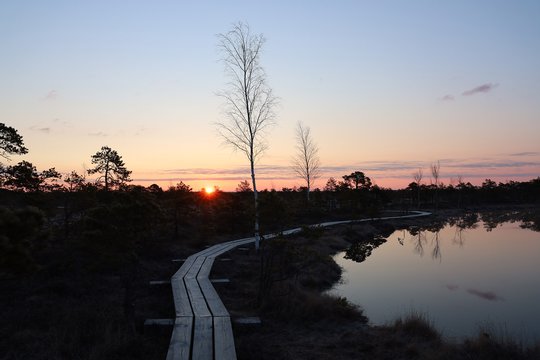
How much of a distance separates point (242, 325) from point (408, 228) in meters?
45.5

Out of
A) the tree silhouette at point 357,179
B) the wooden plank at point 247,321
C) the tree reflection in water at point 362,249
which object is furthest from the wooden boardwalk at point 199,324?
the tree silhouette at point 357,179

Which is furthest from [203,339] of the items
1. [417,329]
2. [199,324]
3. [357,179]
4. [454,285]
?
[357,179]

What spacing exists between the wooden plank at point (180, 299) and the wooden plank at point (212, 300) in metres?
0.55

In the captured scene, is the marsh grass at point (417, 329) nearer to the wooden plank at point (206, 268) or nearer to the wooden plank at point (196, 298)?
the wooden plank at point (196, 298)

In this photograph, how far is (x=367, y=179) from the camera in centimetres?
6538

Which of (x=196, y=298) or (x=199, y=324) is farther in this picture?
(x=196, y=298)

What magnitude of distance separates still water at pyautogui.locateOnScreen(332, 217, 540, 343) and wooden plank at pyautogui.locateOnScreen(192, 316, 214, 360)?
560 cm

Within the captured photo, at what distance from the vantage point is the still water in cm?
1243

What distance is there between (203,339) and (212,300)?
10.3 ft

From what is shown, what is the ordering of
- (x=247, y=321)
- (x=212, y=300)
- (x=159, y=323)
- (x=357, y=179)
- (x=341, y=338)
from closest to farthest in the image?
(x=159, y=323)
(x=341, y=338)
(x=247, y=321)
(x=212, y=300)
(x=357, y=179)

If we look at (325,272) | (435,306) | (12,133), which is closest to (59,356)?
(12,133)

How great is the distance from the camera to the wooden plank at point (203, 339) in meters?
7.50

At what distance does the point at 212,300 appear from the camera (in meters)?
11.4

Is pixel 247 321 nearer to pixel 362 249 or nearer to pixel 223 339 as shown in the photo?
pixel 223 339
